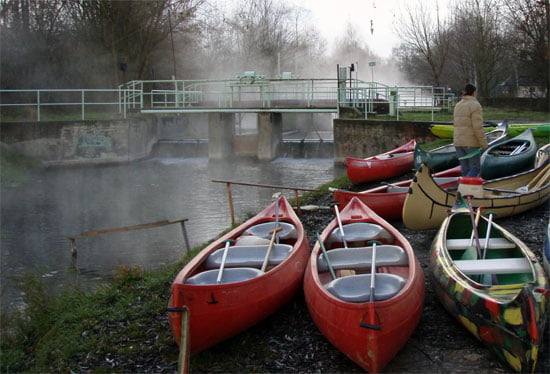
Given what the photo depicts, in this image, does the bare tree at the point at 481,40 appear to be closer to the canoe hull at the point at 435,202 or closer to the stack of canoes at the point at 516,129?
the stack of canoes at the point at 516,129

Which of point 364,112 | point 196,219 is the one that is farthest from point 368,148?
point 196,219

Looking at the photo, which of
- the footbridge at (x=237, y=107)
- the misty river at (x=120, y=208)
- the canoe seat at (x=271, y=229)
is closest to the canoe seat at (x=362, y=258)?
the canoe seat at (x=271, y=229)

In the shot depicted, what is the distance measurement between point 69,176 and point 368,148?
1030 centimetres

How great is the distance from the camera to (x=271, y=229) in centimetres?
797

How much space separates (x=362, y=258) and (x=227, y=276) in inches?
56.9

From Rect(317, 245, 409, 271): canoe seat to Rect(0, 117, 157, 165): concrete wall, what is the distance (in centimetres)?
1802

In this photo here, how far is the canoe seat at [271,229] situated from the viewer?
7.67 metres

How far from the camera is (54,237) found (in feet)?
40.4

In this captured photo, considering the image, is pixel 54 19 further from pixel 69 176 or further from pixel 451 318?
pixel 451 318

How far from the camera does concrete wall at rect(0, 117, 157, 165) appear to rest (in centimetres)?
2173

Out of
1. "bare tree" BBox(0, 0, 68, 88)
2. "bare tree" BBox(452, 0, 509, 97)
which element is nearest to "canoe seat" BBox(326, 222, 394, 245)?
"bare tree" BBox(0, 0, 68, 88)

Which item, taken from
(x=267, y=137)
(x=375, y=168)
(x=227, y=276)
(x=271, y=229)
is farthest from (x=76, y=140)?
(x=227, y=276)

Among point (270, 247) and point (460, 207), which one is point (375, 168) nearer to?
point (460, 207)

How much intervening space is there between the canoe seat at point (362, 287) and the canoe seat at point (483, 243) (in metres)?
1.10
